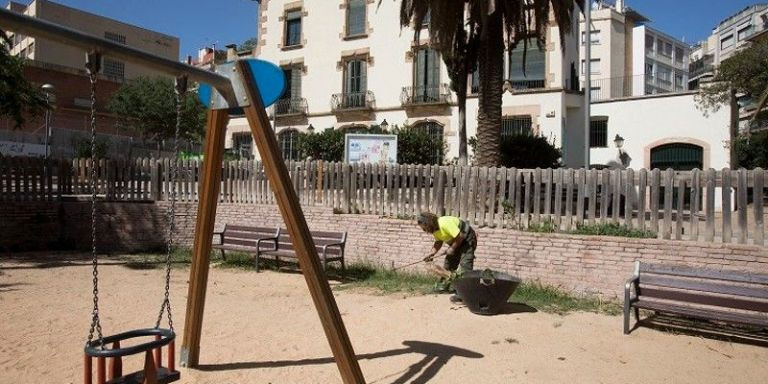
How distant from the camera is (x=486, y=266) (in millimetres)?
8781

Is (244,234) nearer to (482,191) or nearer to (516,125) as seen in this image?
(482,191)

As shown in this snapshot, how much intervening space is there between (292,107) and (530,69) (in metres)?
12.7

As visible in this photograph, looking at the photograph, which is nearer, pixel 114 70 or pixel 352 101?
pixel 352 101

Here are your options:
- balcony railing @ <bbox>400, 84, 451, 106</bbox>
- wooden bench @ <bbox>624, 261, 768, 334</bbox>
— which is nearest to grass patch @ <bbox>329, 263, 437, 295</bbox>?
wooden bench @ <bbox>624, 261, 768, 334</bbox>

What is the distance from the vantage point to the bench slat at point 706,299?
225 inches

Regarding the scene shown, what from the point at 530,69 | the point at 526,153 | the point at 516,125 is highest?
the point at 530,69

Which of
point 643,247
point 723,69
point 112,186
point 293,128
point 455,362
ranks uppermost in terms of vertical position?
point 723,69

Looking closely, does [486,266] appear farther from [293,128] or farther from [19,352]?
[293,128]

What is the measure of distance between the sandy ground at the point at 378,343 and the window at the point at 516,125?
17.5 metres

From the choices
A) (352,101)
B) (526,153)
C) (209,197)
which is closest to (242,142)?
(352,101)

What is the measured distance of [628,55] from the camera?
5625 centimetres

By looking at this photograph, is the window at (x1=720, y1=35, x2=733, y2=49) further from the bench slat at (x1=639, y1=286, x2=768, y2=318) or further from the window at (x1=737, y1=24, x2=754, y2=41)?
the bench slat at (x1=639, y1=286, x2=768, y2=318)

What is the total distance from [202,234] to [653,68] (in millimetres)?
77260

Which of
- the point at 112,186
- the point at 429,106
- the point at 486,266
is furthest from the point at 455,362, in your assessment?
the point at 429,106
